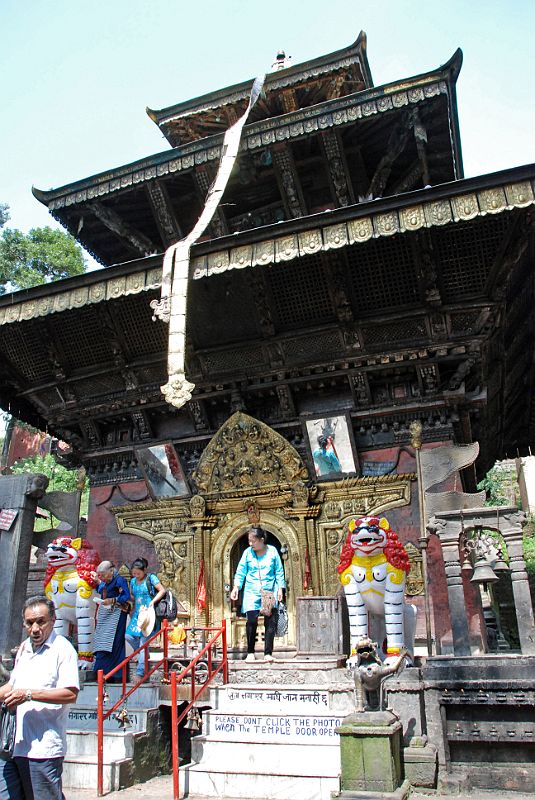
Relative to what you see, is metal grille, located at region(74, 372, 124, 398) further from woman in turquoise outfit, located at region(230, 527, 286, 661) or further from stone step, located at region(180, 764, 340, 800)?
stone step, located at region(180, 764, 340, 800)

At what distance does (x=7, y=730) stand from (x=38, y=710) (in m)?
0.19

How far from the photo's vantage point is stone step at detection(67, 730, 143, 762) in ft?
21.8

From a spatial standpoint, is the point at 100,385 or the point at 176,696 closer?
the point at 176,696

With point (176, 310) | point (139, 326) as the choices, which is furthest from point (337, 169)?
point (176, 310)

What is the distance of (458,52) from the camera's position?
10.7 metres

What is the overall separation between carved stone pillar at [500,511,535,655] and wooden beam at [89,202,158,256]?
29.5ft

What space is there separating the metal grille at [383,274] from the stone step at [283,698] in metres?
5.66

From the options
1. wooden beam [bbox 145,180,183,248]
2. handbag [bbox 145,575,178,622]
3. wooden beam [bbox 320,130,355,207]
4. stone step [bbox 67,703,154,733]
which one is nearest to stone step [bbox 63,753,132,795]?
stone step [bbox 67,703,154,733]

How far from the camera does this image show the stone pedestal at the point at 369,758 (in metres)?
5.33

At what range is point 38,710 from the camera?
3824 mm

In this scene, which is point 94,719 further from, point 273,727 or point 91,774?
point 273,727

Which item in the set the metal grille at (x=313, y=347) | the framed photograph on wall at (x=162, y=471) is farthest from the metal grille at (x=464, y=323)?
the framed photograph on wall at (x=162, y=471)

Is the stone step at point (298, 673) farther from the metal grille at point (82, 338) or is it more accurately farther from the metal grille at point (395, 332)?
the metal grille at point (82, 338)

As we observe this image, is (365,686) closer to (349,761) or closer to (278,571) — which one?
(349,761)
